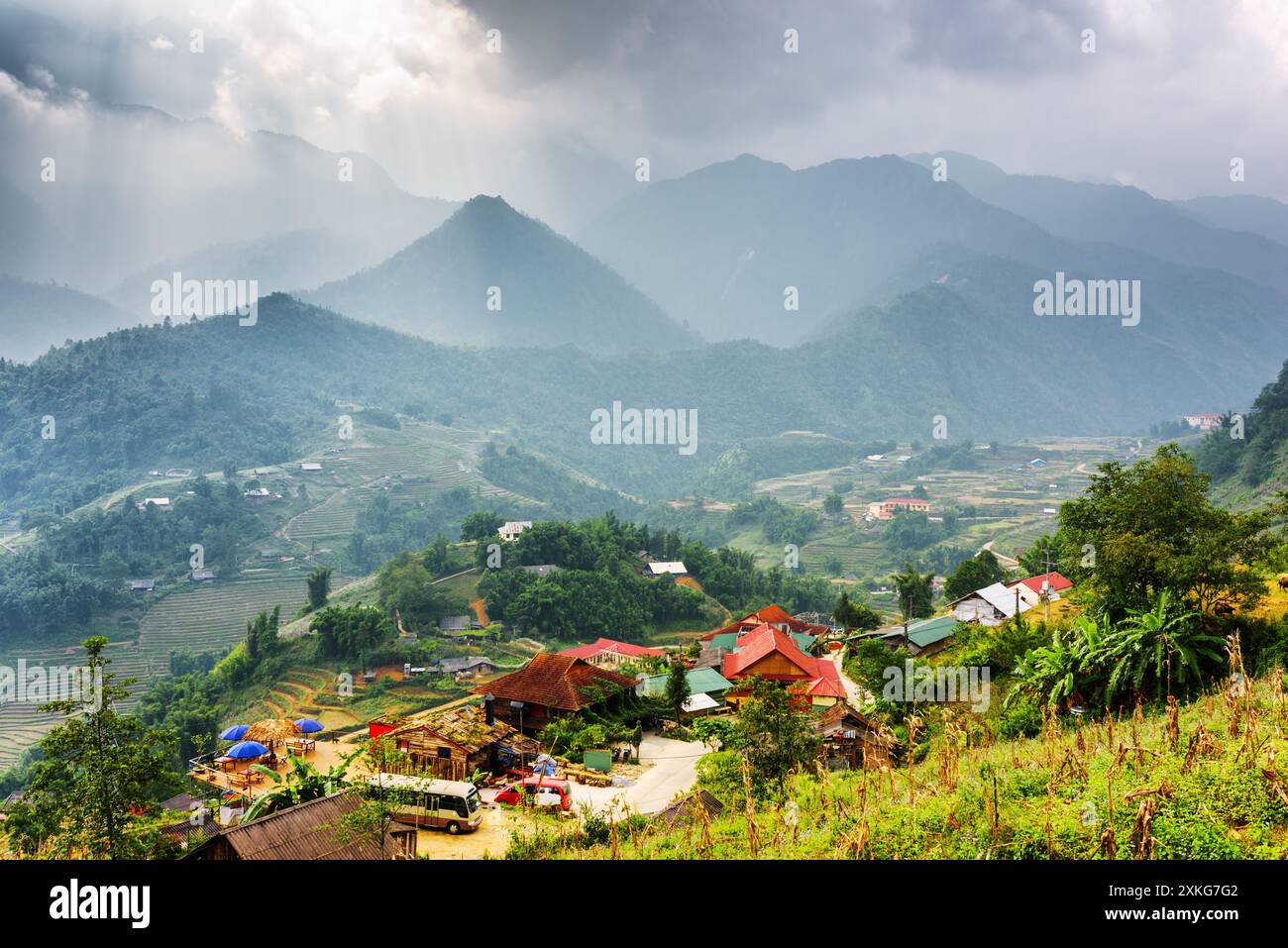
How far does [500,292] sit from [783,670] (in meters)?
164

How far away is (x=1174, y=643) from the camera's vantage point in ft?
25.2

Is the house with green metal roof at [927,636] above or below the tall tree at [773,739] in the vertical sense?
below

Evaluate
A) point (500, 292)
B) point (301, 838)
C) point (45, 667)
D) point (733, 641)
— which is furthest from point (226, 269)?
point (301, 838)

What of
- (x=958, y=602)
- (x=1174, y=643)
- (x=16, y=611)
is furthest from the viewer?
(x=16, y=611)

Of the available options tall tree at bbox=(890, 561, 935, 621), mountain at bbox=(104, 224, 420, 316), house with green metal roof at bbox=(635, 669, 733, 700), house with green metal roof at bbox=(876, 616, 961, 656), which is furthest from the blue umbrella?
mountain at bbox=(104, 224, 420, 316)

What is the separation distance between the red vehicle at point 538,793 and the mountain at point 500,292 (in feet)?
541

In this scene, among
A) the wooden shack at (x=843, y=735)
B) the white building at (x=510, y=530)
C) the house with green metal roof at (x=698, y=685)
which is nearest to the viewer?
Answer: the wooden shack at (x=843, y=735)

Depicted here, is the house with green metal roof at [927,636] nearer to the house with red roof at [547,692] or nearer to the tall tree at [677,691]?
the tall tree at [677,691]

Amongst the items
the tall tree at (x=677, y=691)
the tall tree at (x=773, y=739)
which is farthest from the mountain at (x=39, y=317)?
the tall tree at (x=773, y=739)

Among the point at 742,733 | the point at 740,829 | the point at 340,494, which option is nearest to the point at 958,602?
the point at 742,733

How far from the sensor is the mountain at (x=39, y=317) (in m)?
144
